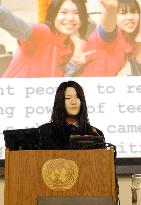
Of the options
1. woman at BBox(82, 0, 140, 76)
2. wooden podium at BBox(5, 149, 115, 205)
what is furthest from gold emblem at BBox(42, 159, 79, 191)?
woman at BBox(82, 0, 140, 76)

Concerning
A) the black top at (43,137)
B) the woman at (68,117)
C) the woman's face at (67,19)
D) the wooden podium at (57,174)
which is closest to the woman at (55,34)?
the woman's face at (67,19)

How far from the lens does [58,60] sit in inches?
110

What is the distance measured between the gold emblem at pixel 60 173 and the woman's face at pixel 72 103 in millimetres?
692

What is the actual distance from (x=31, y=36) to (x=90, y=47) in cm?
40

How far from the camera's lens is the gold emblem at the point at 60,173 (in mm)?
1424

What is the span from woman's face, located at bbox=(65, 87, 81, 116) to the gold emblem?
27.3 inches

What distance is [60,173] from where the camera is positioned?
143cm

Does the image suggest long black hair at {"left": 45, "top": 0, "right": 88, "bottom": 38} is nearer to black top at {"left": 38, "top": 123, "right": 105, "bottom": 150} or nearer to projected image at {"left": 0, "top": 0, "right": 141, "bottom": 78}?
projected image at {"left": 0, "top": 0, "right": 141, "bottom": 78}

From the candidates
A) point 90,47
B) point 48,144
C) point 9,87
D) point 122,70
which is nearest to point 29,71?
point 9,87

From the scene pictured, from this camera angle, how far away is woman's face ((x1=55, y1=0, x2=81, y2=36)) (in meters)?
2.81

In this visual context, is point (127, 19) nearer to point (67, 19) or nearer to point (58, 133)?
point (67, 19)

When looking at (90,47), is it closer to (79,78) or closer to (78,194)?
(79,78)

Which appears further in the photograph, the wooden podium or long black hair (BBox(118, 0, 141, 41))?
long black hair (BBox(118, 0, 141, 41))

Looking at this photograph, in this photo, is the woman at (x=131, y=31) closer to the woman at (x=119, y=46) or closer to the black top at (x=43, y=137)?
the woman at (x=119, y=46)
